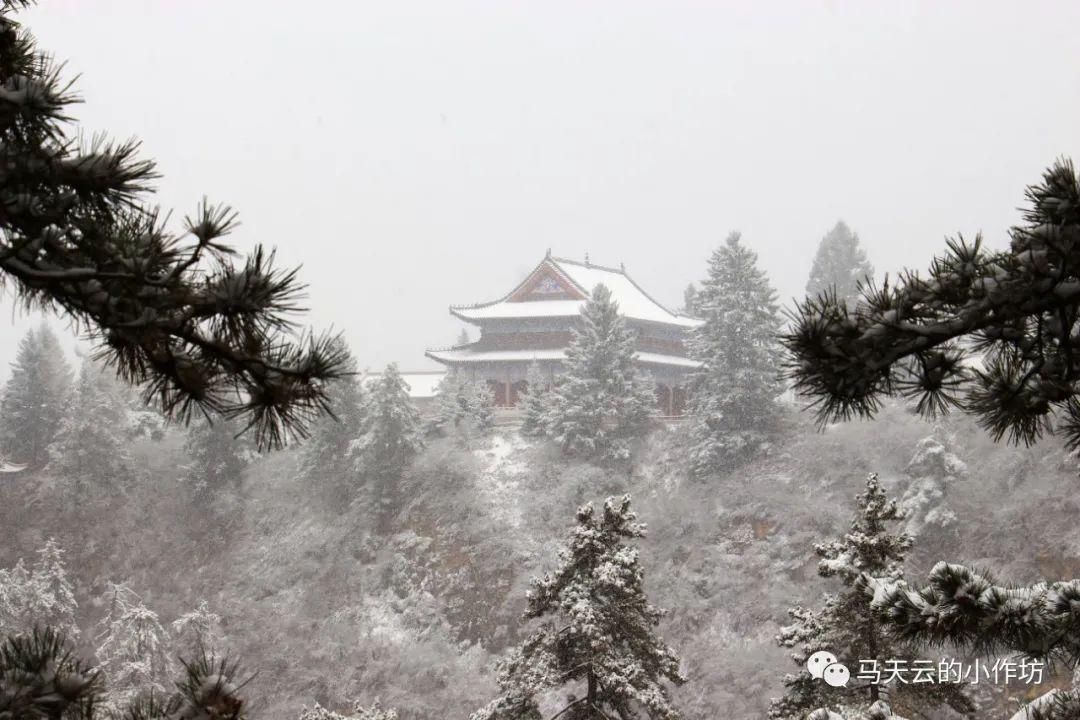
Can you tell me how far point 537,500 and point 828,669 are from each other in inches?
602

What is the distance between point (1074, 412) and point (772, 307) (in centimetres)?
1977

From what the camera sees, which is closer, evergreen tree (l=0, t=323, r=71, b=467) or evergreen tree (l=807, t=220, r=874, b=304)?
evergreen tree (l=0, t=323, r=71, b=467)

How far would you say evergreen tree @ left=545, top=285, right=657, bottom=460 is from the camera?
23.3 metres

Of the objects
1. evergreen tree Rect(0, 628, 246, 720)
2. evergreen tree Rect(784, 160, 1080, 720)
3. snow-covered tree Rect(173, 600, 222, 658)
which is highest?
evergreen tree Rect(784, 160, 1080, 720)

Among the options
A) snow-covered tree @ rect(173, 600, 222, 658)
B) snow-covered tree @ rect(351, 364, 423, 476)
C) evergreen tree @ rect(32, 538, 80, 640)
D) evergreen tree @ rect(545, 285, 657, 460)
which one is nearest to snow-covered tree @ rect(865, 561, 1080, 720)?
snow-covered tree @ rect(173, 600, 222, 658)

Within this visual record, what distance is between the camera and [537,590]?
7.95m

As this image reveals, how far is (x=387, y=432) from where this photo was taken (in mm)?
23219

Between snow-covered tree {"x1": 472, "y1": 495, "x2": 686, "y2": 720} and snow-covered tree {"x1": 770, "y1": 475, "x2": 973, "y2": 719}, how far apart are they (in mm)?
1240

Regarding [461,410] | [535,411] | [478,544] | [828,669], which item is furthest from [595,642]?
[461,410]

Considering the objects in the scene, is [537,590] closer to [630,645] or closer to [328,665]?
[630,645]

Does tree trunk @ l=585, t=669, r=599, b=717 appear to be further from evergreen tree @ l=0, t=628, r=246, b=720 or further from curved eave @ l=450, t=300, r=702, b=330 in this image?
curved eave @ l=450, t=300, r=702, b=330

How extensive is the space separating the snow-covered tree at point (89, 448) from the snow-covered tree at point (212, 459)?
2.16 metres

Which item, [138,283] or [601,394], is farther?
[601,394]

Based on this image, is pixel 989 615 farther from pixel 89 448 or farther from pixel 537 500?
pixel 89 448
